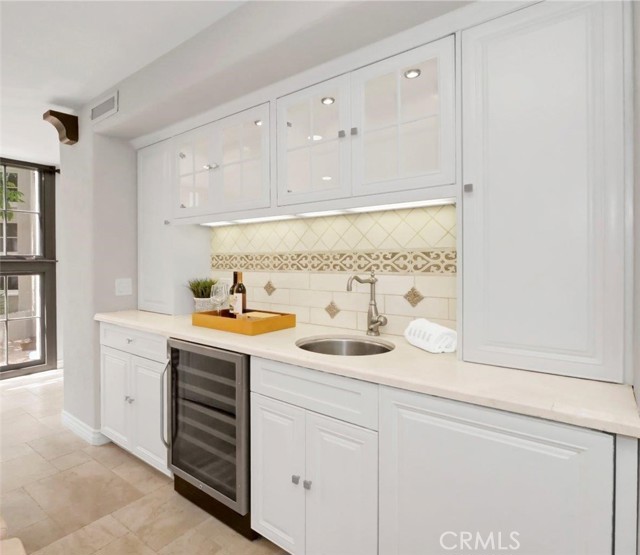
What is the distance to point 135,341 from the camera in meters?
2.49

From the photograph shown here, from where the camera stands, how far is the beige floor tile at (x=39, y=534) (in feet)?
5.99

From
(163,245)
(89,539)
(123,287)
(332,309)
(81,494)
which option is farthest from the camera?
(123,287)

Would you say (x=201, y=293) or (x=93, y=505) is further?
(x=201, y=293)

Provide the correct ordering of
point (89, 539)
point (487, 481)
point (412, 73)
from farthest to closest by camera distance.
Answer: point (89, 539) < point (412, 73) < point (487, 481)

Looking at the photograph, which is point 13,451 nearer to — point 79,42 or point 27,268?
point 27,268

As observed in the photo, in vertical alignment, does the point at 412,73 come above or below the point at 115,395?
above

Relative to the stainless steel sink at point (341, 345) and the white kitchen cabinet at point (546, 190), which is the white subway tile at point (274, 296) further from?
the white kitchen cabinet at point (546, 190)

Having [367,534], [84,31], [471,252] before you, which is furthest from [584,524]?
[84,31]

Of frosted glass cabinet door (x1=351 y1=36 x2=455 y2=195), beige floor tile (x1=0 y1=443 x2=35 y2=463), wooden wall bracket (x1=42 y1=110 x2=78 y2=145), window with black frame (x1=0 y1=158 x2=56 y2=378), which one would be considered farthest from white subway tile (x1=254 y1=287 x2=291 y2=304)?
window with black frame (x1=0 y1=158 x2=56 y2=378)

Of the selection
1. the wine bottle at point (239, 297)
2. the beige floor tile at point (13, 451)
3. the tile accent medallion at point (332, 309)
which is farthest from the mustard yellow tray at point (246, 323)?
the beige floor tile at point (13, 451)

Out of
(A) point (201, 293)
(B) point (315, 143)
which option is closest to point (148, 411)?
(A) point (201, 293)

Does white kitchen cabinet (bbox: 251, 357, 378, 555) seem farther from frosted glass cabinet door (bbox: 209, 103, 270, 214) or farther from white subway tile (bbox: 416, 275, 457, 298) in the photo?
frosted glass cabinet door (bbox: 209, 103, 270, 214)

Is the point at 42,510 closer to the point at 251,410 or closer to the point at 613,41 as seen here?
the point at 251,410

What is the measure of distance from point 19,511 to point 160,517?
2.59ft
